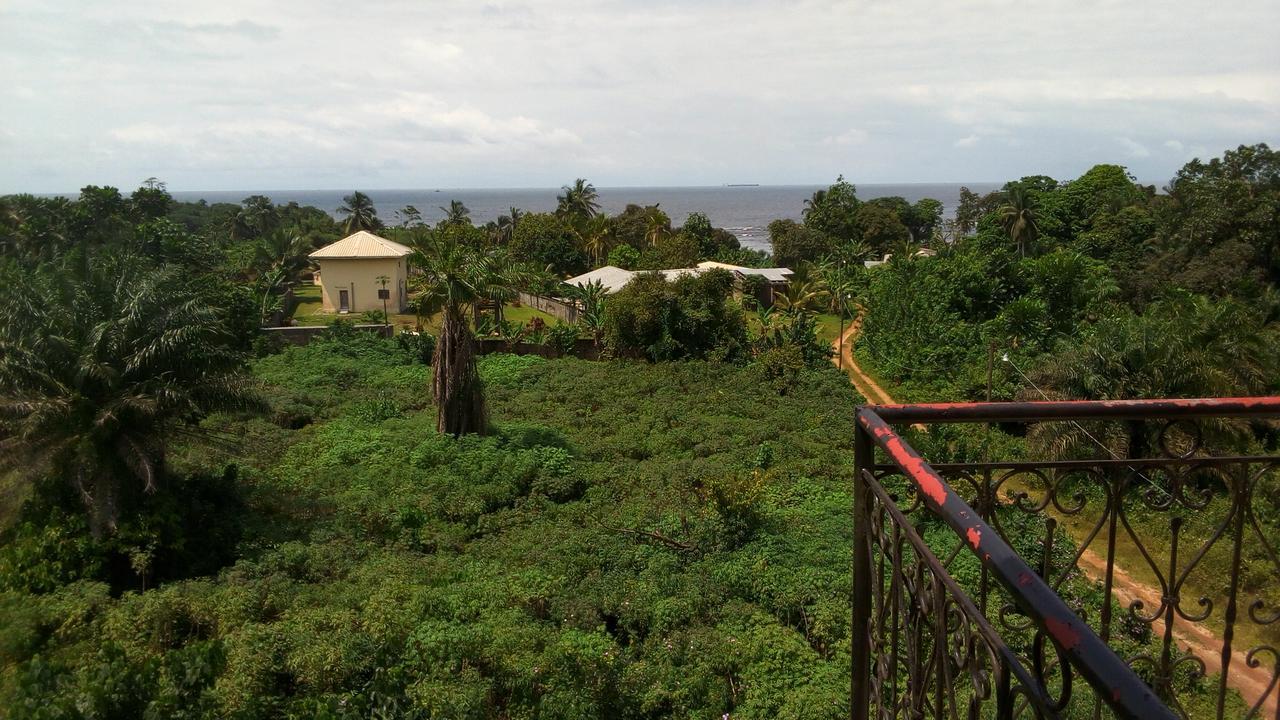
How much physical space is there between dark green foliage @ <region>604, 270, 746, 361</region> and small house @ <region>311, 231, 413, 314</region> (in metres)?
13.8

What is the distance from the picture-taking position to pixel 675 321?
79.6 ft

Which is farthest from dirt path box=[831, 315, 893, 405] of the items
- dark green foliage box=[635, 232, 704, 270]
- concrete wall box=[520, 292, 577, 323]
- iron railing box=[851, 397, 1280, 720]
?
iron railing box=[851, 397, 1280, 720]

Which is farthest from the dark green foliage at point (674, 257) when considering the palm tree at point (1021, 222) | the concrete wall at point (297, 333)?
the palm tree at point (1021, 222)

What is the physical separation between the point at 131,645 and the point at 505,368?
591 inches

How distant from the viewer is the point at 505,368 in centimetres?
2345

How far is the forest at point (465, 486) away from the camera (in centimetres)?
795

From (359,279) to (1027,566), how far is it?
35.7m

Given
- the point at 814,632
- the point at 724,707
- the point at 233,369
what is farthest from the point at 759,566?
the point at 233,369

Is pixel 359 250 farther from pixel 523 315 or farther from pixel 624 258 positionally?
pixel 624 258

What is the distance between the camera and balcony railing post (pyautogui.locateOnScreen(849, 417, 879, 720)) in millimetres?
2482

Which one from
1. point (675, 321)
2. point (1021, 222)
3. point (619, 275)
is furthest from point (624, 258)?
point (1021, 222)

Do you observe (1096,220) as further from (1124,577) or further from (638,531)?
(638,531)

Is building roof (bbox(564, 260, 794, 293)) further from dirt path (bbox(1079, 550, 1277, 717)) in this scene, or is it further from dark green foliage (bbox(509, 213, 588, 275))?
dirt path (bbox(1079, 550, 1277, 717))

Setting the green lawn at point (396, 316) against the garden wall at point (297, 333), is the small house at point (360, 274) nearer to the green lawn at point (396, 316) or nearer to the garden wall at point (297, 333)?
the green lawn at point (396, 316)
